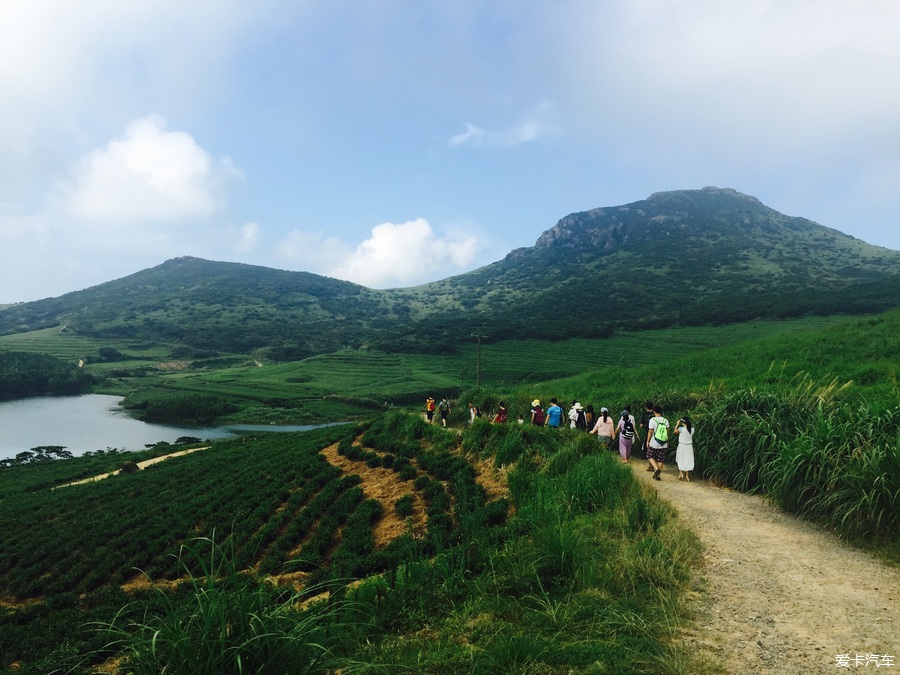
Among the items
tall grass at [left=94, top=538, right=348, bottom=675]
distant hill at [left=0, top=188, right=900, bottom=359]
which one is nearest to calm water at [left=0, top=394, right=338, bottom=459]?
distant hill at [left=0, top=188, right=900, bottom=359]

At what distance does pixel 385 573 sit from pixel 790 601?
5.43m

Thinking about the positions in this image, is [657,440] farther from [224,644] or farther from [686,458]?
[224,644]

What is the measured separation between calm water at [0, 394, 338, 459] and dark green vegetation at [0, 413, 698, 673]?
5565cm

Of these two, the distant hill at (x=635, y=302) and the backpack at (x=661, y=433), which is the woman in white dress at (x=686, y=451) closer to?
the backpack at (x=661, y=433)

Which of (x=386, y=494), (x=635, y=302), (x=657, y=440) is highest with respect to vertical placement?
(x=635, y=302)

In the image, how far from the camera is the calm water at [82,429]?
71.2 metres

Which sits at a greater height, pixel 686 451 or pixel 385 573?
pixel 686 451

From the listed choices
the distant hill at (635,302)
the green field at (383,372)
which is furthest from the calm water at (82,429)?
the distant hill at (635,302)

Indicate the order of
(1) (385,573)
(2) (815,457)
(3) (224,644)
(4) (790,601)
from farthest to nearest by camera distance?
(2) (815,457)
(1) (385,573)
(4) (790,601)
(3) (224,644)

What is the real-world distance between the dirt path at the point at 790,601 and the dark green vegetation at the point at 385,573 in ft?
1.51

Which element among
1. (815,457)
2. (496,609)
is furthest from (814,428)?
(496,609)

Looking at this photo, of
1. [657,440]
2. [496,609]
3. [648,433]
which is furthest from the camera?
[648,433]

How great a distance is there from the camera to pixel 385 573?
7.80m

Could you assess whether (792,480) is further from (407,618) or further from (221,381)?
(221,381)
